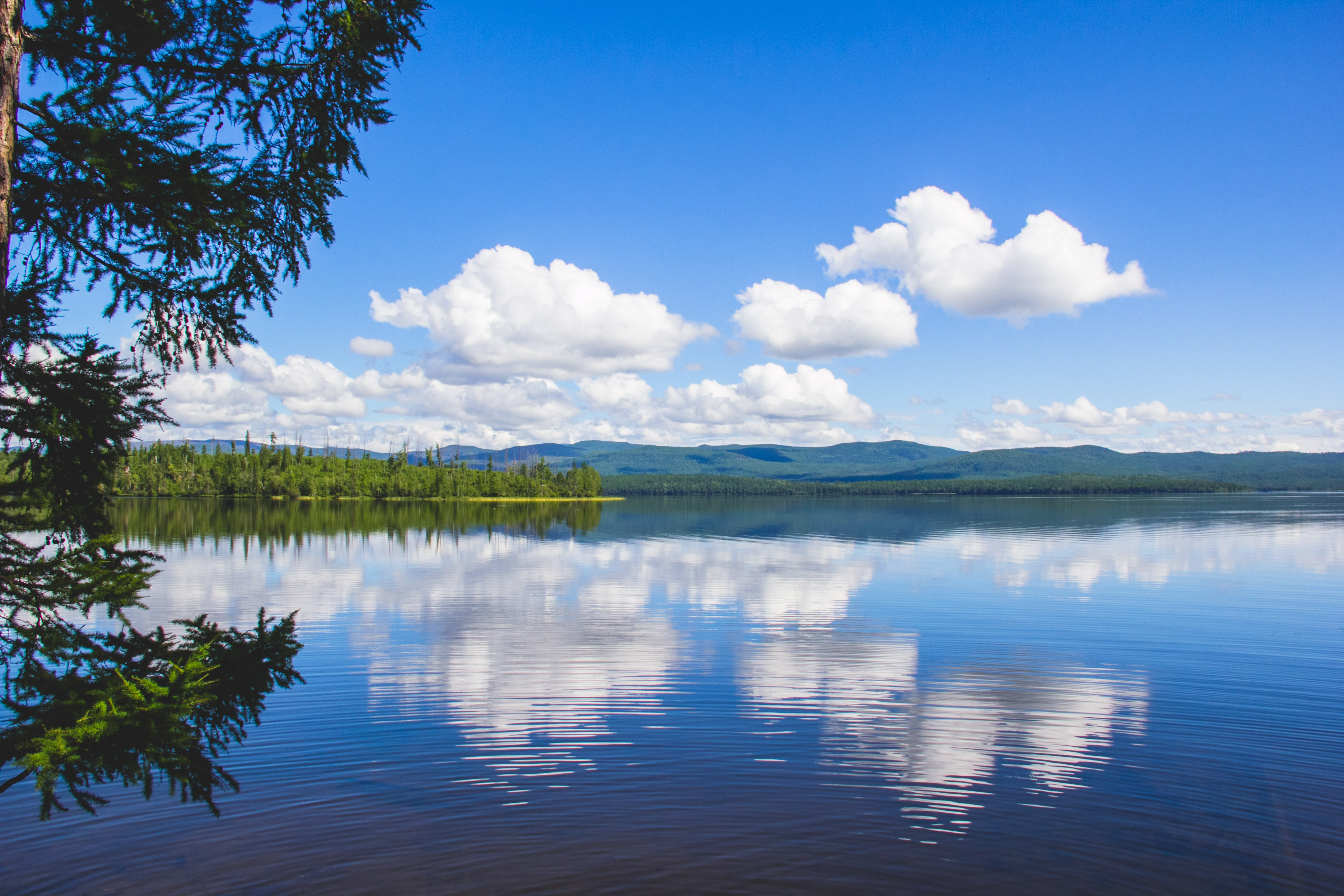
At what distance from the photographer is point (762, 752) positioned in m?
12.9

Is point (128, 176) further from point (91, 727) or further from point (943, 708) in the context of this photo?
point (943, 708)

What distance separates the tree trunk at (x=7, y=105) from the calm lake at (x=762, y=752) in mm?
6993

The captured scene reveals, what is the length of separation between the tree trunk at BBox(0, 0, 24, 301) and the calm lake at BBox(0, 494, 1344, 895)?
6.99 m

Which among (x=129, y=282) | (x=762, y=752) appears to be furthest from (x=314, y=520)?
(x=129, y=282)

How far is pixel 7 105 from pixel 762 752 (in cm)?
1222

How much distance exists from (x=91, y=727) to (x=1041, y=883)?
949cm

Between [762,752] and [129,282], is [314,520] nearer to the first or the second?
[762,752]

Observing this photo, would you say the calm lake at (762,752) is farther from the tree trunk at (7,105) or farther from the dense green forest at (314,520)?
the dense green forest at (314,520)

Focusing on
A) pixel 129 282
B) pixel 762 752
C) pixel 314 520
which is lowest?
pixel 314 520

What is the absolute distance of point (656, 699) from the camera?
1620 centimetres

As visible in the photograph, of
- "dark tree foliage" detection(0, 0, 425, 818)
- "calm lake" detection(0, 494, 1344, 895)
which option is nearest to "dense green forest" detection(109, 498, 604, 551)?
"calm lake" detection(0, 494, 1344, 895)

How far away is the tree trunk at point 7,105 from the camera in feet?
17.8

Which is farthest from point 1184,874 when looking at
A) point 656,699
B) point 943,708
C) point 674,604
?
point 674,604

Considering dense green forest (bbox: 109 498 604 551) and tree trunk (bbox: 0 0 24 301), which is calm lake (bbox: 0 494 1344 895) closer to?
tree trunk (bbox: 0 0 24 301)
